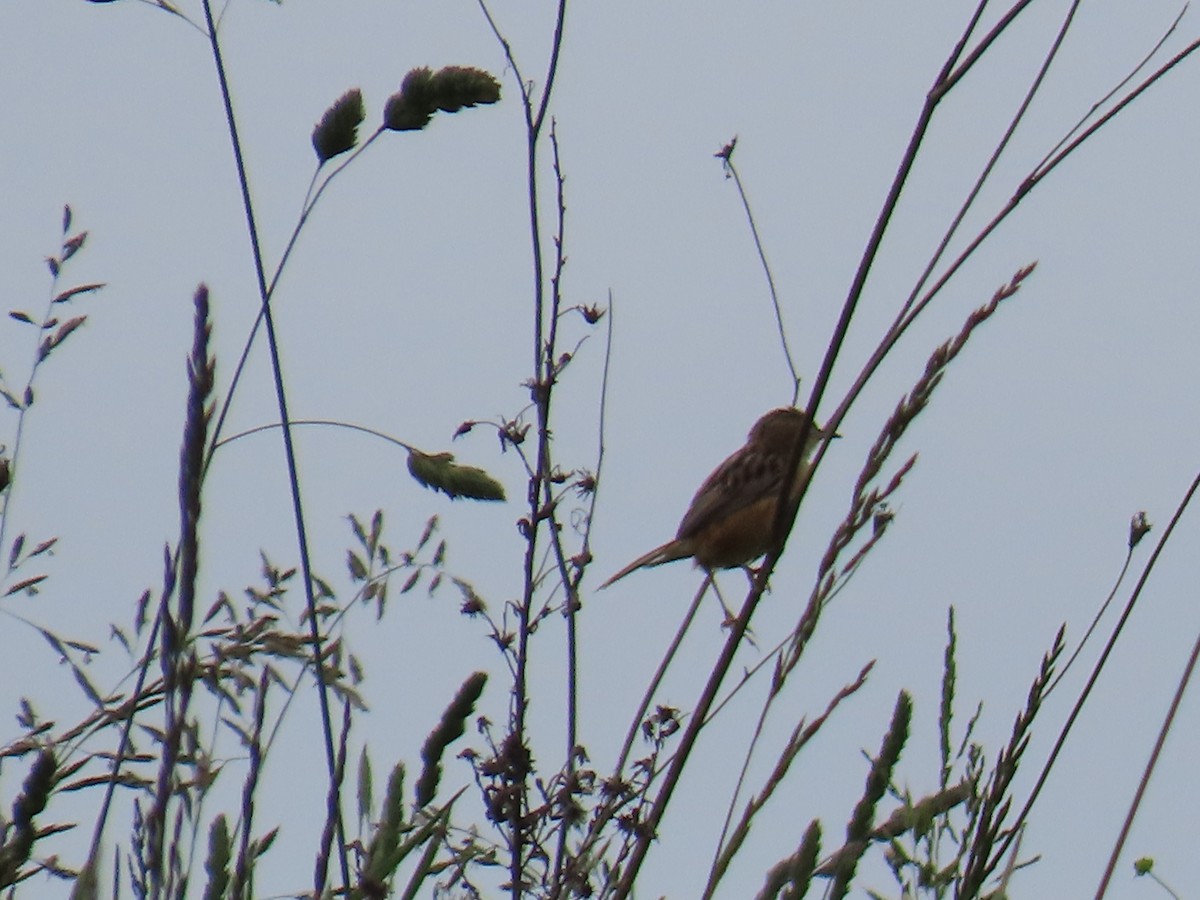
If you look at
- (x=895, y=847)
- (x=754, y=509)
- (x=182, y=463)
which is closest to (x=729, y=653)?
(x=895, y=847)

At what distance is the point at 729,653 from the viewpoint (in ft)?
5.64

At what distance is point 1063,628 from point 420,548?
4.55ft

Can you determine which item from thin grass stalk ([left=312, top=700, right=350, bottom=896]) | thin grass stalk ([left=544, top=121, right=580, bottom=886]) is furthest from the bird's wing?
thin grass stalk ([left=312, top=700, right=350, bottom=896])

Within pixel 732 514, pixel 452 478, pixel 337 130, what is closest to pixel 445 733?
pixel 452 478

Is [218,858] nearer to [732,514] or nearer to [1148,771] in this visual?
[1148,771]

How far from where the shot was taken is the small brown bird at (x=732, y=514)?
6.56 meters

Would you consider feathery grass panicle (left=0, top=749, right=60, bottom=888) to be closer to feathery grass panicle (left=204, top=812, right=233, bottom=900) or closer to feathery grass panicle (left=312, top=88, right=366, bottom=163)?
feathery grass panicle (left=204, top=812, right=233, bottom=900)

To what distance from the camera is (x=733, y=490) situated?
264 inches

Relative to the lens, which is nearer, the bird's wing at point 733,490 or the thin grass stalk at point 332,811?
the thin grass stalk at point 332,811

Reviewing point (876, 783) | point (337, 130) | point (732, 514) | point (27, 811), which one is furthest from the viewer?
point (732, 514)

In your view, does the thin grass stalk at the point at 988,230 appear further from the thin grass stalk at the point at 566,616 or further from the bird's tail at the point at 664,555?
the bird's tail at the point at 664,555

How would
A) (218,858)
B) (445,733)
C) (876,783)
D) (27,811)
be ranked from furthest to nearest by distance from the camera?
(876,783) < (445,733) < (218,858) < (27,811)

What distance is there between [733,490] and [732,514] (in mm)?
131

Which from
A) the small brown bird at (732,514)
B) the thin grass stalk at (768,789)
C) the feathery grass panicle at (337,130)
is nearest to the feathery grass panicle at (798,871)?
the thin grass stalk at (768,789)
